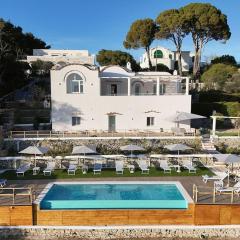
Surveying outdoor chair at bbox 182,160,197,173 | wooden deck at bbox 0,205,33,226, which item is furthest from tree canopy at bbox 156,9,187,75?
wooden deck at bbox 0,205,33,226

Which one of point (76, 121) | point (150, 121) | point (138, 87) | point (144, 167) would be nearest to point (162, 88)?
point (138, 87)

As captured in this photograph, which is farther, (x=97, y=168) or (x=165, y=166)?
(x=165, y=166)

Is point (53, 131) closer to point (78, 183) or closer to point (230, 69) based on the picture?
point (78, 183)

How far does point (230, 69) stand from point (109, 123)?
26563mm

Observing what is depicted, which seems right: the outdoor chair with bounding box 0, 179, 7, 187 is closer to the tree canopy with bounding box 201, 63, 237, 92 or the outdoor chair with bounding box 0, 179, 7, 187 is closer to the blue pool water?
the blue pool water

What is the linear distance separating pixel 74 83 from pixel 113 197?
666 inches

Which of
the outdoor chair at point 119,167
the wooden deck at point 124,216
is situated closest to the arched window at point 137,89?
the outdoor chair at point 119,167

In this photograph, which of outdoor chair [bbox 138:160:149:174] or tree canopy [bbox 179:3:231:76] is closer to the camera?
outdoor chair [bbox 138:160:149:174]

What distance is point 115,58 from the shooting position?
194ft

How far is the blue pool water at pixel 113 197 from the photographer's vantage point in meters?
18.4

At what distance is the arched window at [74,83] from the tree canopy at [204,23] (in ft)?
74.2

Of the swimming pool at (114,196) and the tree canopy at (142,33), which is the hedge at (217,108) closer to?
the tree canopy at (142,33)

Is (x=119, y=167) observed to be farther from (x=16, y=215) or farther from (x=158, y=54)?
(x=158, y=54)

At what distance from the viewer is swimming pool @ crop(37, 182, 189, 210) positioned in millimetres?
18422
